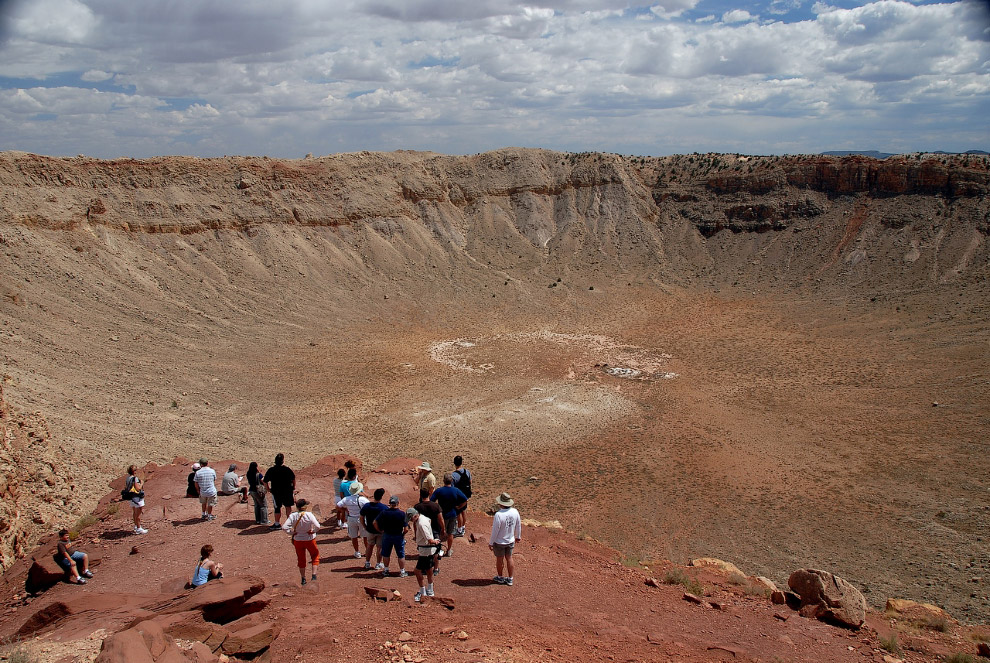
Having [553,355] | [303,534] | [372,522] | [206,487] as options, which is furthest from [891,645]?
[553,355]

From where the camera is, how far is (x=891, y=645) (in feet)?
29.1

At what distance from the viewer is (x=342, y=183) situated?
46938 millimetres

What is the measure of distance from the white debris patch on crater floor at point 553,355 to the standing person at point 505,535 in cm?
1972

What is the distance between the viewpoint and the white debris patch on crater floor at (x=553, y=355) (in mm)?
30281

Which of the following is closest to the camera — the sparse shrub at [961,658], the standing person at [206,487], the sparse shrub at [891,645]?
the sparse shrub at [961,658]

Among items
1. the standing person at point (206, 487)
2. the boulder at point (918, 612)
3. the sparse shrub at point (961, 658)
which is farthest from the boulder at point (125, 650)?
the boulder at point (918, 612)

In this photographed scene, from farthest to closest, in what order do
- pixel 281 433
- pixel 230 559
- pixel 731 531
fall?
pixel 281 433, pixel 731 531, pixel 230 559

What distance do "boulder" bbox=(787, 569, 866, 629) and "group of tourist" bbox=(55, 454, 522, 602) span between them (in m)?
4.90

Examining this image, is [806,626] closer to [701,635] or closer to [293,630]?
[701,635]

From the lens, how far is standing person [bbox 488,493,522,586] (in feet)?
31.4

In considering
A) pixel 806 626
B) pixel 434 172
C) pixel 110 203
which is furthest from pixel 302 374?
pixel 434 172

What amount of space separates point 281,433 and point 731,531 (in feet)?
51.0

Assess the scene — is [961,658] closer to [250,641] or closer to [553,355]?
[250,641]

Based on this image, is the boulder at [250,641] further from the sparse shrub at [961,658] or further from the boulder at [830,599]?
the sparse shrub at [961,658]
